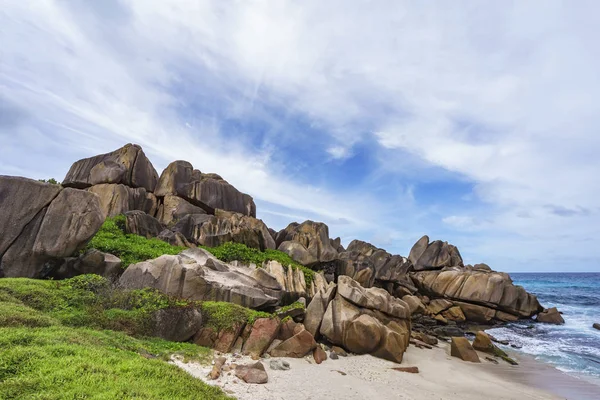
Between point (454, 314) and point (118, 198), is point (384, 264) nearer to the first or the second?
point (454, 314)

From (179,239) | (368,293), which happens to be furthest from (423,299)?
(179,239)

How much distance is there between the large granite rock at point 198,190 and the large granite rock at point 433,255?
2732 cm

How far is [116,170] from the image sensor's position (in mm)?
35906

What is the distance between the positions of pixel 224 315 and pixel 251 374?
4.51 m

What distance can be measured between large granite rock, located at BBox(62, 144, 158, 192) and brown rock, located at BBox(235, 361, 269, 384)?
30135 mm

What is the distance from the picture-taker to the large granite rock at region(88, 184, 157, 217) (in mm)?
33000

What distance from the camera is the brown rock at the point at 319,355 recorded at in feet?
51.8

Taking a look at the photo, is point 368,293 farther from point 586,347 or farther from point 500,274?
point 500,274

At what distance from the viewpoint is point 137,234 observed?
1090 inches

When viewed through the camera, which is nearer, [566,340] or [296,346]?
[296,346]

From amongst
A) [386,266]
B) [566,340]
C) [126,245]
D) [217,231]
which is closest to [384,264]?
[386,266]

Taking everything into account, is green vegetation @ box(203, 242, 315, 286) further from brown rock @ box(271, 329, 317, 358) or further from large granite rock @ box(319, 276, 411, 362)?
brown rock @ box(271, 329, 317, 358)

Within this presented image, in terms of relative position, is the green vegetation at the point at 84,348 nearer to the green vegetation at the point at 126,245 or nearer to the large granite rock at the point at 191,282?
the large granite rock at the point at 191,282

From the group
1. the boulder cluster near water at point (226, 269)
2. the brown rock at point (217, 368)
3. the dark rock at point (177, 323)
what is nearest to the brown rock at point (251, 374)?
the boulder cluster near water at point (226, 269)
